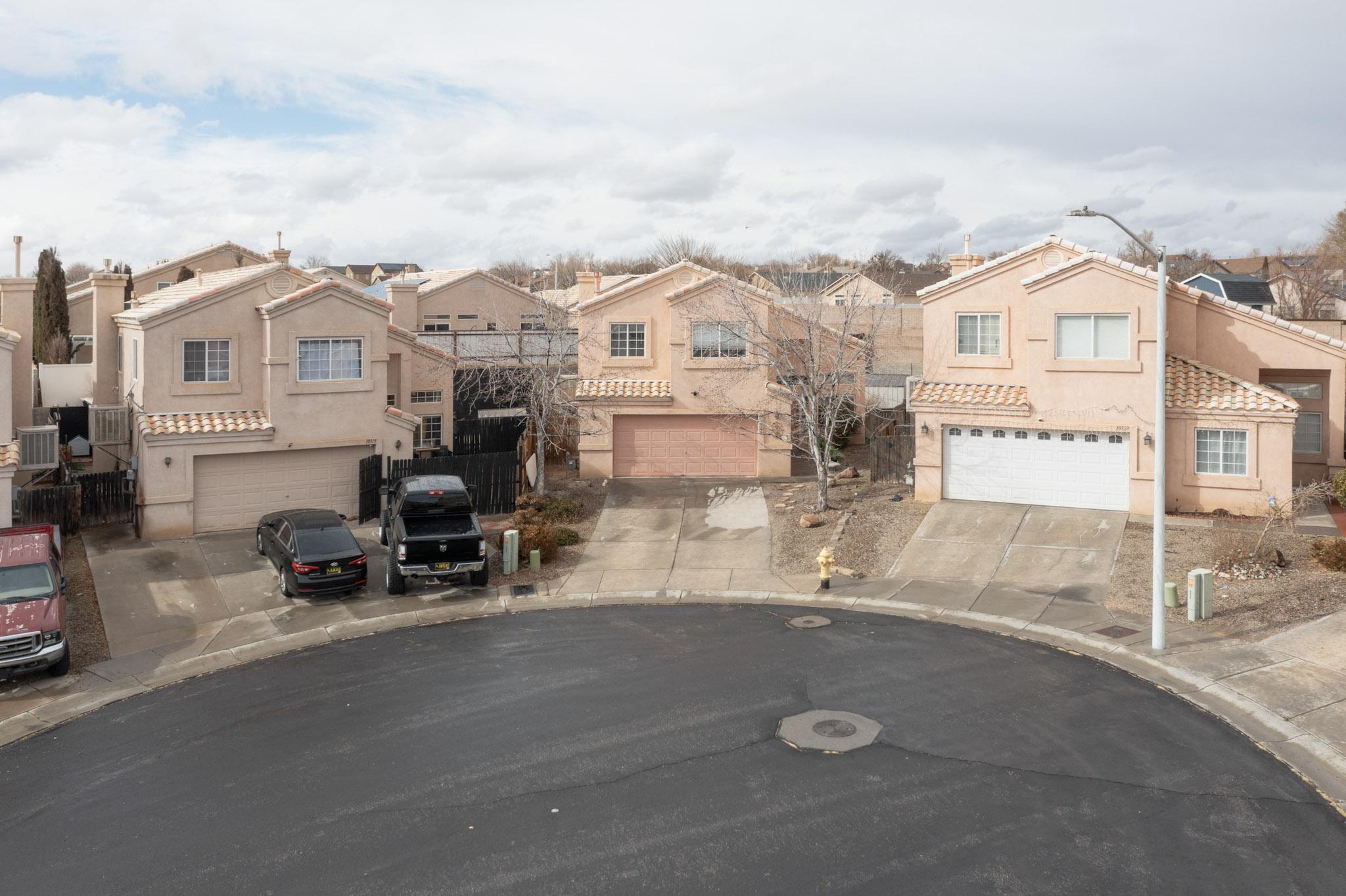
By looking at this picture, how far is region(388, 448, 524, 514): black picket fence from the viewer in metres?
27.9

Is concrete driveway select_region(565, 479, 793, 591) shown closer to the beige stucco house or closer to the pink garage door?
the pink garage door

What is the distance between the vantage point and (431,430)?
36094mm

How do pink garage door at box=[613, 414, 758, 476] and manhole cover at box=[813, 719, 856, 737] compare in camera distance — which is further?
pink garage door at box=[613, 414, 758, 476]

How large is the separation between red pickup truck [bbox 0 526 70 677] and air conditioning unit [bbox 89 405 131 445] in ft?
33.5

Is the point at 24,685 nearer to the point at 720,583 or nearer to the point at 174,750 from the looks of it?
the point at 174,750

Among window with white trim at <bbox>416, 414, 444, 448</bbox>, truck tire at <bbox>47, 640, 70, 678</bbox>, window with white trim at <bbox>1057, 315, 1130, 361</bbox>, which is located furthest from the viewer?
window with white trim at <bbox>416, 414, 444, 448</bbox>

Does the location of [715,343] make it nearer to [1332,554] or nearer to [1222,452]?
[1222,452]

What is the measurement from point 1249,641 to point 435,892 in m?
14.6

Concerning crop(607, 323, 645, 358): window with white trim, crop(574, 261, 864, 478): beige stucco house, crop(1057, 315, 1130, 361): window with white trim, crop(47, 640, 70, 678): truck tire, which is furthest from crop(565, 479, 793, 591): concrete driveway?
crop(47, 640, 70, 678): truck tire

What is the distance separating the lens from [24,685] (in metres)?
16.7

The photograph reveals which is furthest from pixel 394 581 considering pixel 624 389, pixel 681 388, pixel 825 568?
pixel 681 388

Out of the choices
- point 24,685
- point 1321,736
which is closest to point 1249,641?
point 1321,736

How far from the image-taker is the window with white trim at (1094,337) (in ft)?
86.1

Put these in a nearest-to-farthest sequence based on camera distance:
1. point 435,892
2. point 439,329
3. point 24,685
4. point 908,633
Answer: point 435,892 → point 24,685 → point 908,633 → point 439,329
